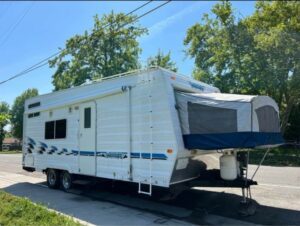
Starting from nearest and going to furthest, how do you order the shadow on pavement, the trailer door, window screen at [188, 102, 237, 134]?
1. window screen at [188, 102, 237, 134]
2. the shadow on pavement
3. the trailer door

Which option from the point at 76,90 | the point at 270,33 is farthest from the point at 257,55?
the point at 76,90

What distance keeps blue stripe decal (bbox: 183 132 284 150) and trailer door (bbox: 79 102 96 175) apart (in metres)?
3.32

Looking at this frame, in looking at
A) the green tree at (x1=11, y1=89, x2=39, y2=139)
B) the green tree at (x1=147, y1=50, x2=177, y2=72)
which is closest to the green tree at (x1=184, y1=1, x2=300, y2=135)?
the green tree at (x1=147, y1=50, x2=177, y2=72)

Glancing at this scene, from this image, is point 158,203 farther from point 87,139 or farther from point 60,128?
point 60,128

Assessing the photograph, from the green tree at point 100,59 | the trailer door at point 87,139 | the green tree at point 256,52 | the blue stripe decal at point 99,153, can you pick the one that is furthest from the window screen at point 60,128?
the green tree at point 100,59

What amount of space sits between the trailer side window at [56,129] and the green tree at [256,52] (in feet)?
55.9

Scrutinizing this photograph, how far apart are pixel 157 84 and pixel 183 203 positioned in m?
3.31

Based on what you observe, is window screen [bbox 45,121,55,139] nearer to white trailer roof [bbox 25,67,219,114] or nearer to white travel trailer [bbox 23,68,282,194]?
white trailer roof [bbox 25,67,219,114]

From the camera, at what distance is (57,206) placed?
9.33 metres

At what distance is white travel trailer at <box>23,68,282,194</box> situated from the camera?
7586 millimetres

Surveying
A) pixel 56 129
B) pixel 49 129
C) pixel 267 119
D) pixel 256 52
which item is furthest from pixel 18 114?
pixel 267 119

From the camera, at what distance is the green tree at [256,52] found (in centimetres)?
2367

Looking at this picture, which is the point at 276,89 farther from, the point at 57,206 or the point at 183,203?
the point at 57,206

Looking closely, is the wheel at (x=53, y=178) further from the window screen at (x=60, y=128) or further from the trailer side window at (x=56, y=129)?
the window screen at (x=60, y=128)
